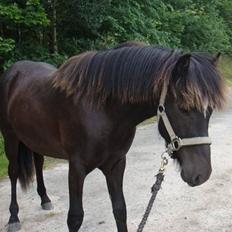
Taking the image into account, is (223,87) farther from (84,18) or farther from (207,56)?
(84,18)

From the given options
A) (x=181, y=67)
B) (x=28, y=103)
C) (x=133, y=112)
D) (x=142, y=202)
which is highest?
(x=181, y=67)

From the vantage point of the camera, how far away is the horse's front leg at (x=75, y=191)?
3033mm

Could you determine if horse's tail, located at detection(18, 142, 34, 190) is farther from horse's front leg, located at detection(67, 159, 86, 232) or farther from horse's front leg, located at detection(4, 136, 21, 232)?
horse's front leg, located at detection(67, 159, 86, 232)

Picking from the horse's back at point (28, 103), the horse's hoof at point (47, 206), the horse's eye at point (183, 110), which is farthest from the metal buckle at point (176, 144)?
the horse's hoof at point (47, 206)

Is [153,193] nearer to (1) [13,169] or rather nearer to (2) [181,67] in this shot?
(2) [181,67]

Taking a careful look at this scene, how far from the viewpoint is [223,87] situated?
2389mm

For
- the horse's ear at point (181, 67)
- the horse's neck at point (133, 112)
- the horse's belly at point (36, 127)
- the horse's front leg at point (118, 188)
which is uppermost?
the horse's ear at point (181, 67)

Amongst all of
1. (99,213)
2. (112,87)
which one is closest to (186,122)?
(112,87)

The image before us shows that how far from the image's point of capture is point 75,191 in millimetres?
3100

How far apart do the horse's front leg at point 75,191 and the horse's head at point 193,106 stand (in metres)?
0.91

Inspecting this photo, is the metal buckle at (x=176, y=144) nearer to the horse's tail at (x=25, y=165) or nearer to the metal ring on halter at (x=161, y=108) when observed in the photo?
the metal ring on halter at (x=161, y=108)

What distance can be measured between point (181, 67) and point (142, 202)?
2.47 metres

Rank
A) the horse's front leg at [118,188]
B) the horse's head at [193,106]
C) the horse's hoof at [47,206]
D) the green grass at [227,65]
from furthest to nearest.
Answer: the green grass at [227,65] < the horse's hoof at [47,206] < the horse's front leg at [118,188] < the horse's head at [193,106]

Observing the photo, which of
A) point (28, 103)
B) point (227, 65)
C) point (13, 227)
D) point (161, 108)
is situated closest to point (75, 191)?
point (28, 103)
